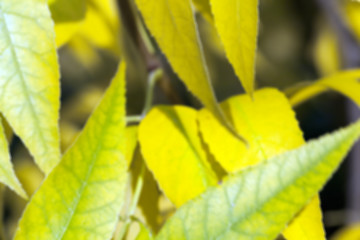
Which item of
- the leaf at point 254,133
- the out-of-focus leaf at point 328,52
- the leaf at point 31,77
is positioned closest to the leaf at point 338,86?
the leaf at point 254,133

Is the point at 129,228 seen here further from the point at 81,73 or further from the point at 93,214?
the point at 81,73

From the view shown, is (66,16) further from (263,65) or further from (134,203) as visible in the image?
(263,65)

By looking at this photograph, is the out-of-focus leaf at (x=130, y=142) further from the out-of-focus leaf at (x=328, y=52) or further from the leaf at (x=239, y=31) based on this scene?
the out-of-focus leaf at (x=328, y=52)

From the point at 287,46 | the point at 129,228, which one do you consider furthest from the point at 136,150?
the point at 287,46

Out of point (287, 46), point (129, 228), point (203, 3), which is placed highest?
point (203, 3)

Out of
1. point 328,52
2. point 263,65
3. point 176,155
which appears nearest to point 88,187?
point 176,155

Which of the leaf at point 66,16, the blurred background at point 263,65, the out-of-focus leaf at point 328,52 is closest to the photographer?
the leaf at point 66,16
